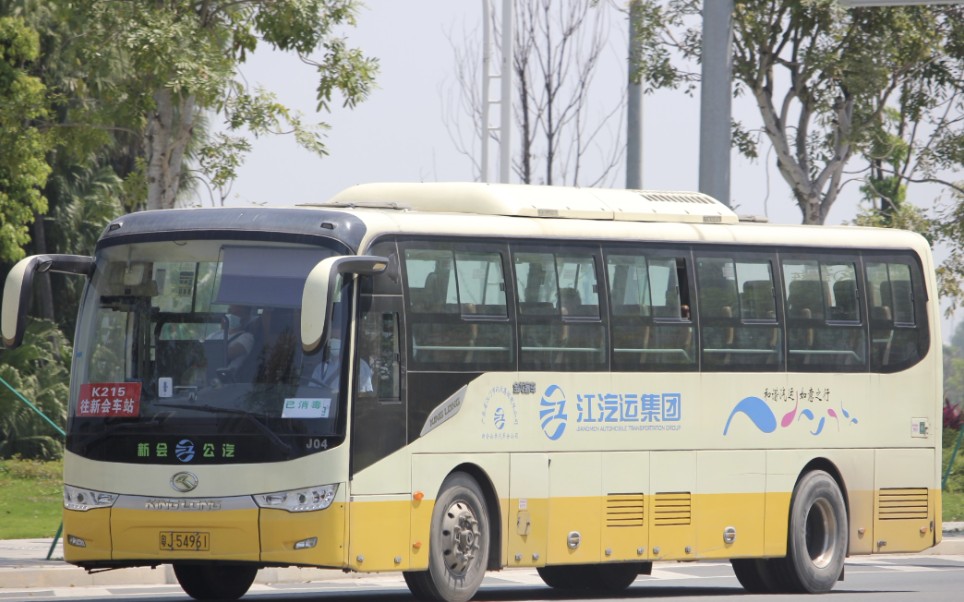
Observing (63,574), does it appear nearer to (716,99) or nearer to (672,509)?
(672,509)

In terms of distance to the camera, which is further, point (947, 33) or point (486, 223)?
point (947, 33)

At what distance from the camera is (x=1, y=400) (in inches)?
1212

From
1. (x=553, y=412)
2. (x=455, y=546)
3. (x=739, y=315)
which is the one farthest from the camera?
(x=739, y=315)

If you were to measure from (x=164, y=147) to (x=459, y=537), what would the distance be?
6416mm

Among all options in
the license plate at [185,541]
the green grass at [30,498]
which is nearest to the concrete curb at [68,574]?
the green grass at [30,498]

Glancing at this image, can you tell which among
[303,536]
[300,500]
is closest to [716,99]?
[300,500]

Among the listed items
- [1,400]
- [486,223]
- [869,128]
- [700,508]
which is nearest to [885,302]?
[700,508]

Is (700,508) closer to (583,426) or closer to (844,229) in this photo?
(583,426)

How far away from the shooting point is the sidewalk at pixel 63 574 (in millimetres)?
16375

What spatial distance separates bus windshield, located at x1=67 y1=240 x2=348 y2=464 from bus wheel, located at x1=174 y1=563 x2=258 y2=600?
1.83 m

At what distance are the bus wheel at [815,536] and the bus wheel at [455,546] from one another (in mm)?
3795

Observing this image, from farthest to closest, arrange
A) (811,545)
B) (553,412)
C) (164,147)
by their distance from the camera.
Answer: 1. (164,147)
2. (811,545)
3. (553,412)

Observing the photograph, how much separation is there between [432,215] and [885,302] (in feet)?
17.8

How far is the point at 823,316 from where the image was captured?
700 inches
